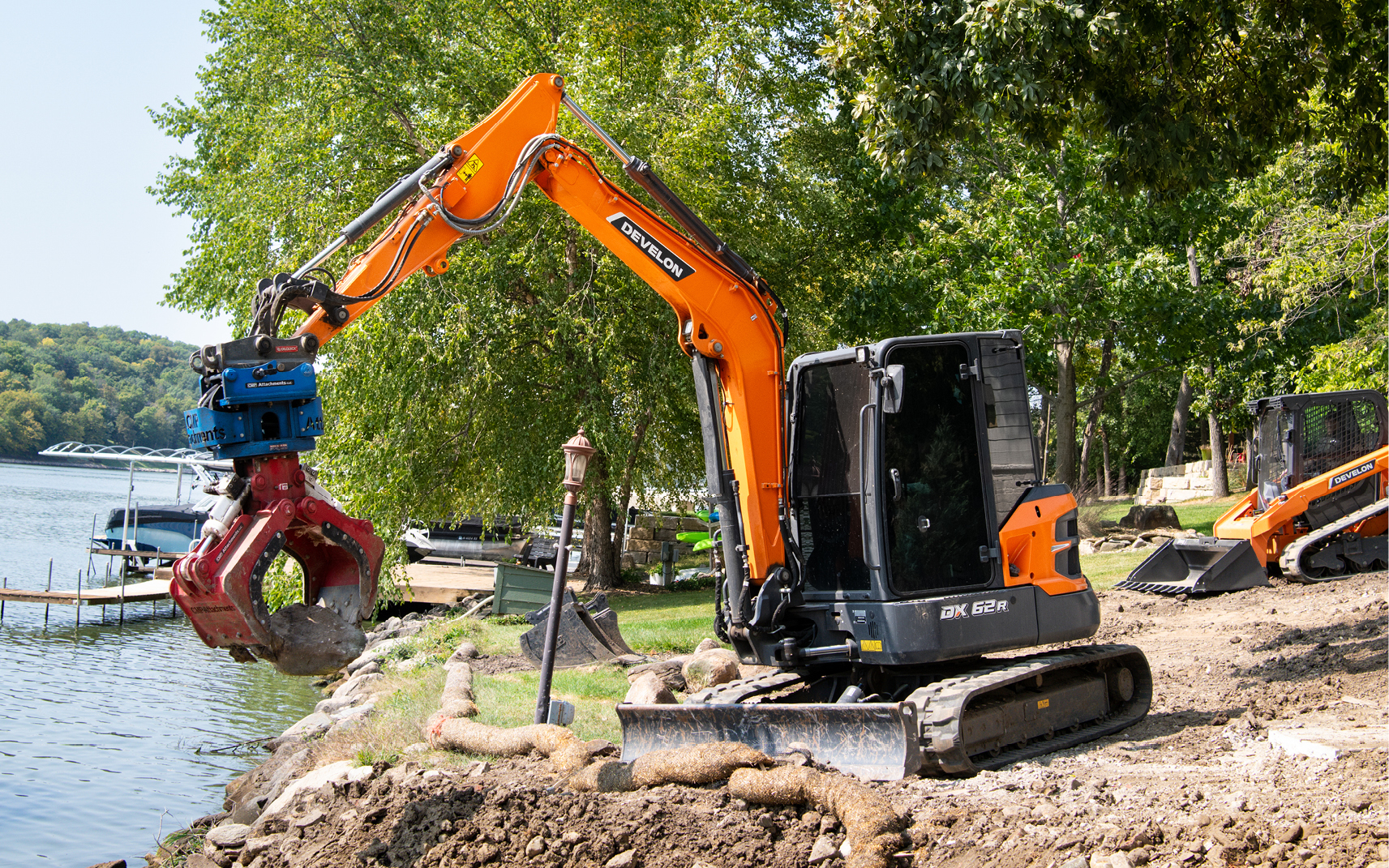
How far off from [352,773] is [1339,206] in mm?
17191

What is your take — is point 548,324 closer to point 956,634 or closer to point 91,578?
point 956,634

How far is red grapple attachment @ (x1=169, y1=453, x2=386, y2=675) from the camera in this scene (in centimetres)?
478

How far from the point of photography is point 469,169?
6.70 metres

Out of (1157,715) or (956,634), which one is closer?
(956,634)

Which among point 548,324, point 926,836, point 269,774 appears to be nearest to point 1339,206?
point 548,324

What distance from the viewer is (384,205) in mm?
6363

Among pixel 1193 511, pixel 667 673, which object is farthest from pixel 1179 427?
pixel 667 673

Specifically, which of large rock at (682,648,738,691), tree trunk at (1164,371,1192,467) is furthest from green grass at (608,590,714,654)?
tree trunk at (1164,371,1192,467)

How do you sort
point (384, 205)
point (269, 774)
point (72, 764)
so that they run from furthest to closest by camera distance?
1. point (72, 764)
2. point (269, 774)
3. point (384, 205)

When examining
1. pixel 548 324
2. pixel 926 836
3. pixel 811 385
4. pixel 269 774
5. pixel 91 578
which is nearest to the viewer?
pixel 926 836

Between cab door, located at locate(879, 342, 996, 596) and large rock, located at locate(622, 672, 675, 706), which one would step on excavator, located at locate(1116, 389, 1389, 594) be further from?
cab door, located at locate(879, 342, 996, 596)

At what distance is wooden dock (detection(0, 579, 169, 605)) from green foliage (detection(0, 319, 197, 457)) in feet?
170

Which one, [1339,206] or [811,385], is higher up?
[1339,206]

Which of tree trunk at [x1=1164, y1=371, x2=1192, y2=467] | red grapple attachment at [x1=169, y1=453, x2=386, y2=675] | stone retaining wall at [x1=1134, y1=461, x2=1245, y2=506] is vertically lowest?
red grapple attachment at [x1=169, y1=453, x2=386, y2=675]
